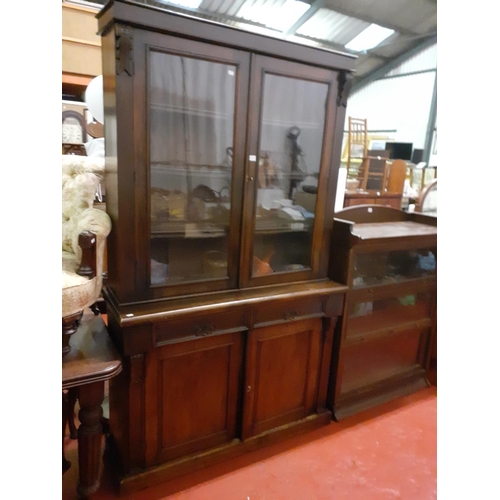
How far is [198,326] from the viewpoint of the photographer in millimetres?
1594

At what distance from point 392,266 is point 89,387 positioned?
1.84 meters

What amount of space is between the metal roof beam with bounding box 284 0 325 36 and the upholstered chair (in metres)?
4.13

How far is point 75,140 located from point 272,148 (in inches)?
85.7

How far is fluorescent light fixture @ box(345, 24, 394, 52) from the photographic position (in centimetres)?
603

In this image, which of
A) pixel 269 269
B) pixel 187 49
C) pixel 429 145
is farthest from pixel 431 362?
pixel 429 145

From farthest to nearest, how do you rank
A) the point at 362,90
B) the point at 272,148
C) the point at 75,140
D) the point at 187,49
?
1. the point at 362,90
2. the point at 75,140
3. the point at 272,148
4. the point at 187,49

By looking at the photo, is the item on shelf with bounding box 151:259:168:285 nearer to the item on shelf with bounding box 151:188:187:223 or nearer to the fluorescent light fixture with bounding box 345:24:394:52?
the item on shelf with bounding box 151:188:187:223

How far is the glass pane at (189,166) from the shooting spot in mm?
1453

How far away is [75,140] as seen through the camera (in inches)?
126

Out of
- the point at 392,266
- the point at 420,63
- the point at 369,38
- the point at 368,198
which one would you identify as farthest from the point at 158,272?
the point at 420,63

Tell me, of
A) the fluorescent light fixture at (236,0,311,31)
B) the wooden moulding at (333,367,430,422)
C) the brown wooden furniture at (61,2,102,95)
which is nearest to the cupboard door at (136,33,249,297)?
the wooden moulding at (333,367,430,422)

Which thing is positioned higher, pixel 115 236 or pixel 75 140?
pixel 75 140

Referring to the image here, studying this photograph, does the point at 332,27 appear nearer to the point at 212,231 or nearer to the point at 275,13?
the point at 275,13
